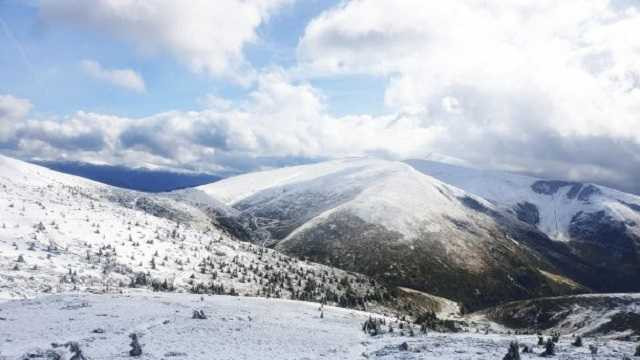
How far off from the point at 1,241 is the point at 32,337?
456 ft

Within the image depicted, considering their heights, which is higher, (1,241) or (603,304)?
(1,241)

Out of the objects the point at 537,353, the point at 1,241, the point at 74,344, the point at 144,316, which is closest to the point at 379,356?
the point at 537,353

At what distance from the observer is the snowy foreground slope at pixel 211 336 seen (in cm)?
5725

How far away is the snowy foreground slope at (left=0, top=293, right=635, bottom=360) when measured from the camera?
5725cm

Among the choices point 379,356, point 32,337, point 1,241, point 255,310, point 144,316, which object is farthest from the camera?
point 1,241

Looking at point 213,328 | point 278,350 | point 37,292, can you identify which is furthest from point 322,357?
point 37,292

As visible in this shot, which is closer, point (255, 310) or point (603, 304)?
point (255, 310)

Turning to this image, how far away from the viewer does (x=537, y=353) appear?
5822 centimetres

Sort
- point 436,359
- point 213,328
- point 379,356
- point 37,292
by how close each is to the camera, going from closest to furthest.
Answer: point 436,359, point 379,356, point 213,328, point 37,292

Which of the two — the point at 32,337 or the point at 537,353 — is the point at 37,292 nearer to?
the point at 32,337

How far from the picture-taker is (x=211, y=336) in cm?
6538

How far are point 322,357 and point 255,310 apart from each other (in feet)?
103

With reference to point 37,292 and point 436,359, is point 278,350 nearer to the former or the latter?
point 436,359

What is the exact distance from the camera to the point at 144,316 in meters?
75.9
